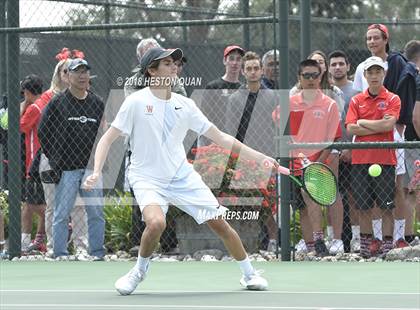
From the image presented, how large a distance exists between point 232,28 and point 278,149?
891 centimetres

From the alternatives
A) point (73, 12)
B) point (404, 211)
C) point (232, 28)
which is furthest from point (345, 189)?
point (232, 28)

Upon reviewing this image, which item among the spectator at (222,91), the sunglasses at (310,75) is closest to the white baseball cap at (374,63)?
the sunglasses at (310,75)

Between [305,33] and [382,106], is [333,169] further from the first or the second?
[305,33]

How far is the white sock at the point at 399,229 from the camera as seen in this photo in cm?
1108

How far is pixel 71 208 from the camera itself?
11.6m

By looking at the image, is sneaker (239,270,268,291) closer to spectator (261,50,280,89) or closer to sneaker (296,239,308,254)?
sneaker (296,239,308,254)

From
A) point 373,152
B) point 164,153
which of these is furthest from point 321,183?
point 373,152

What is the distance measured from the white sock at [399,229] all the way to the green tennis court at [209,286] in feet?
2.18

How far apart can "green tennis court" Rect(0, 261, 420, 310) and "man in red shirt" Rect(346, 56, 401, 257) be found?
548mm

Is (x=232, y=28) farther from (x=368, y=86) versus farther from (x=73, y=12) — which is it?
(x=368, y=86)

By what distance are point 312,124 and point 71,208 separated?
2.42 m

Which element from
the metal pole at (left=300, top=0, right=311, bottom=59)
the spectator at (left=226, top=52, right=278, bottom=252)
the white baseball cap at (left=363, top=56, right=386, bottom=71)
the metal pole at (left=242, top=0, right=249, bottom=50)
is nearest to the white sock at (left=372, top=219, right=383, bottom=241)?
the spectator at (left=226, top=52, right=278, bottom=252)

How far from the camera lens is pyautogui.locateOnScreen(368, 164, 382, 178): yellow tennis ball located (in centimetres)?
1086

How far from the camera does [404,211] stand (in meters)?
11.1
